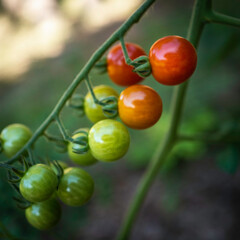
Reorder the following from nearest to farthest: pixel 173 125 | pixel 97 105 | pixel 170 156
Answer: pixel 97 105 → pixel 173 125 → pixel 170 156

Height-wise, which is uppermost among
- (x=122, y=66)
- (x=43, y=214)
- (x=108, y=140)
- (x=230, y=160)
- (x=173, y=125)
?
(x=122, y=66)

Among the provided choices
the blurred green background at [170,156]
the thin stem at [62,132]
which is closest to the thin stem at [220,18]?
the blurred green background at [170,156]

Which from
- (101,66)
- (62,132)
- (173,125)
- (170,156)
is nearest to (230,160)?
(173,125)

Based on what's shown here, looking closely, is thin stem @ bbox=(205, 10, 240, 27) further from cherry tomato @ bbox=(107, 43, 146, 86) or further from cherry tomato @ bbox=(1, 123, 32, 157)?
cherry tomato @ bbox=(1, 123, 32, 157)

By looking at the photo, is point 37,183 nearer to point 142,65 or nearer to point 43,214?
point 43,214

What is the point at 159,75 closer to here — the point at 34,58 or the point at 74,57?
the point at 74,57

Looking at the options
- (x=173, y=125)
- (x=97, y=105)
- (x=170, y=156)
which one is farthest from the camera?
(x=170, y=156)
